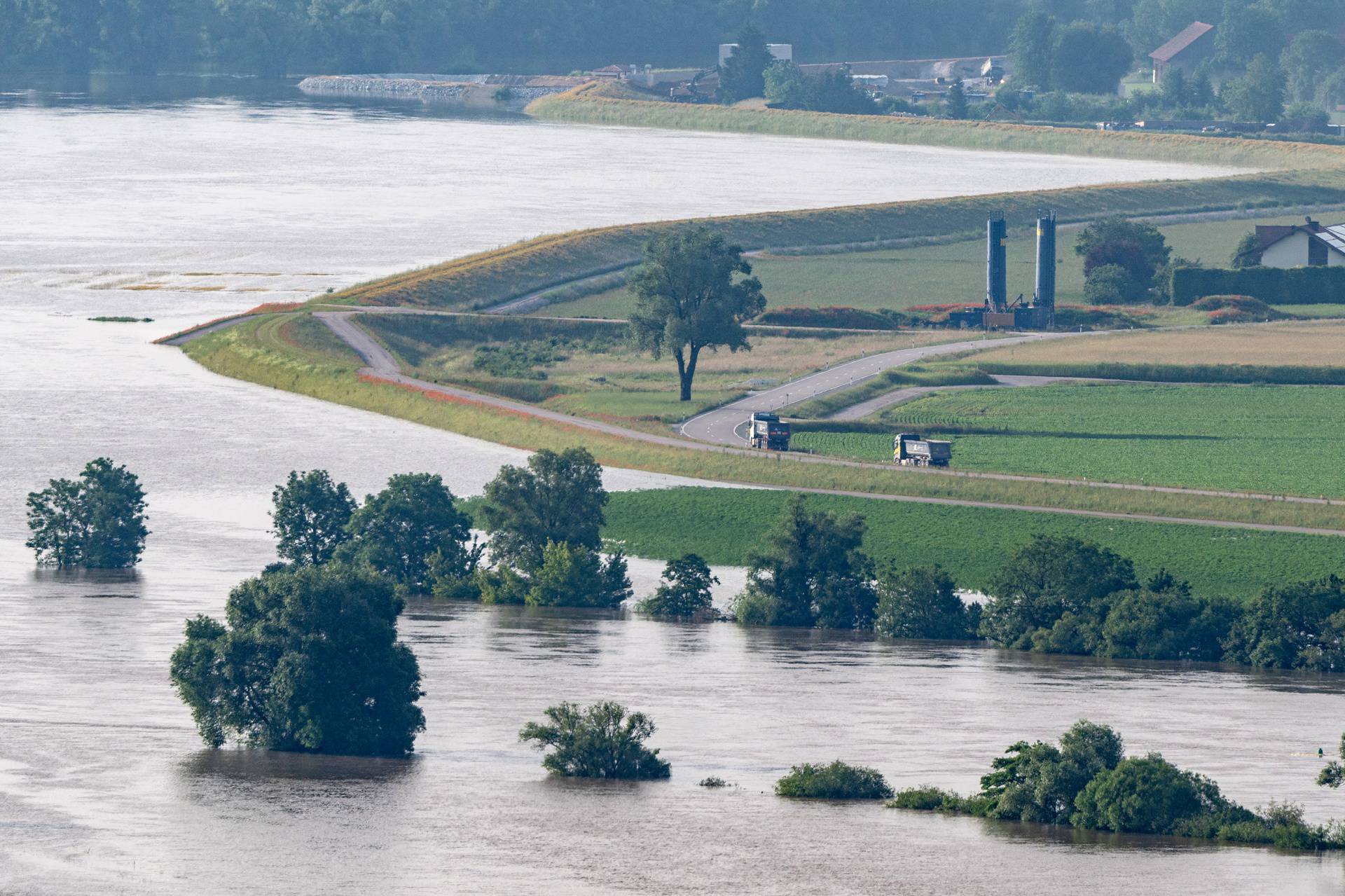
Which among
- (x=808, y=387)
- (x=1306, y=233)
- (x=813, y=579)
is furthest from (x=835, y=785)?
(x=1306, y=233)

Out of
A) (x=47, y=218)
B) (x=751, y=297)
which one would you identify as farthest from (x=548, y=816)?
(x=47, y=218)

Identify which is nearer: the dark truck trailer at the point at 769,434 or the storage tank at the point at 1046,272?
the dark truck trailer at the point at 769,434

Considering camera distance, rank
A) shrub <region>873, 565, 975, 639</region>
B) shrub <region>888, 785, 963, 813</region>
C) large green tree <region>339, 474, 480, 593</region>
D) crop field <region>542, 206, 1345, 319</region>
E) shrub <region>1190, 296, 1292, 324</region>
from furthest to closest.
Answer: crop field <region>542, 206, 1345, 319</region>
shrub <region>1190, 296, 1292, 324</region>
large green tree <region>339, 474, 480, 593</region>
shrub <region>873, 565, 975, 639</region>
shrub <region>888, 785, 963, 813</region>

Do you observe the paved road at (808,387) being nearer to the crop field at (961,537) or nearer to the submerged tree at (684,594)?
the crop field at (961,537)

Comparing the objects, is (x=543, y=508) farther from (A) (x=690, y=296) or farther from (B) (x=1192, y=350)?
(B) (x=1192, y=350)

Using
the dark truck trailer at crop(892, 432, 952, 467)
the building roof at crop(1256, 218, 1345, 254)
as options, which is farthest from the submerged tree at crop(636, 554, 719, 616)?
the building roof at crop(1256, 218, 1345, 254)

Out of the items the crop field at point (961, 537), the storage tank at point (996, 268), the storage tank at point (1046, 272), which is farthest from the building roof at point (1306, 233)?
the crop field at point (961, 537)

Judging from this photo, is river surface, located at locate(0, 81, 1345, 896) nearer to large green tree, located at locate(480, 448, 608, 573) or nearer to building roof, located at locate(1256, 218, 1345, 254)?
large green tree, located at locate(480, 448, 608, 573)
